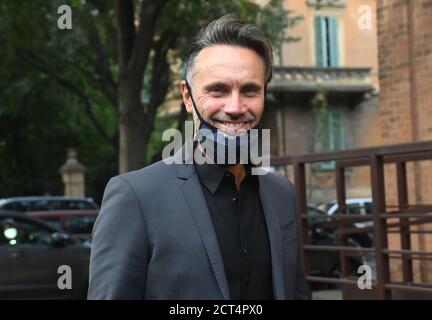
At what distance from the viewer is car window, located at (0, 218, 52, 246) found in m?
11.5

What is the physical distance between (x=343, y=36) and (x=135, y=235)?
102ft

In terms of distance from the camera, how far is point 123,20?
12.5 m

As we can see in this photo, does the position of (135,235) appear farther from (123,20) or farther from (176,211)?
(123,20)

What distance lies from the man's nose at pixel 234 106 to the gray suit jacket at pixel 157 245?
0.78ft

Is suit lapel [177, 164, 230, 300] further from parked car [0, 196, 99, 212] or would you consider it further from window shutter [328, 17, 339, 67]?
window shutter [328, 17, 339, 67]

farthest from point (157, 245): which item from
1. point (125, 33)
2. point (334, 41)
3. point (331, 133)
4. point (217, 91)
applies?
point (334, 41)

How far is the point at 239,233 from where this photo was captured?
7.72ft

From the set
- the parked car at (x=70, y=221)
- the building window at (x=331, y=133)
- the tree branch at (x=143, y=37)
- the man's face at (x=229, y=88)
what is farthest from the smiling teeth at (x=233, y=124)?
the building window at (x=331, y=133)

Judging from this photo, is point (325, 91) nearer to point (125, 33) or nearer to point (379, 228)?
point (125, 33)

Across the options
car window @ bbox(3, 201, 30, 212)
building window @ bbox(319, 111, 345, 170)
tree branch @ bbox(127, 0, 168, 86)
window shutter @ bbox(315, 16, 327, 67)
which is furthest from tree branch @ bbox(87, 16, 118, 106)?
window shutter @ bbox(315, 16, 327, 67)

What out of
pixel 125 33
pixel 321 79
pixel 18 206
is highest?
pixel 321 79

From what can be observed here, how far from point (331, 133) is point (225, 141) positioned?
29.9 m

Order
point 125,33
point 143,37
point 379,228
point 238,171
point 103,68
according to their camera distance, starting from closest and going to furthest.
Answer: point 238,171, point 379,228, point 143,37, point 125,33, point 103,68

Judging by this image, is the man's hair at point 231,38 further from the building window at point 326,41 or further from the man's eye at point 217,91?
the building window at point 326,41
